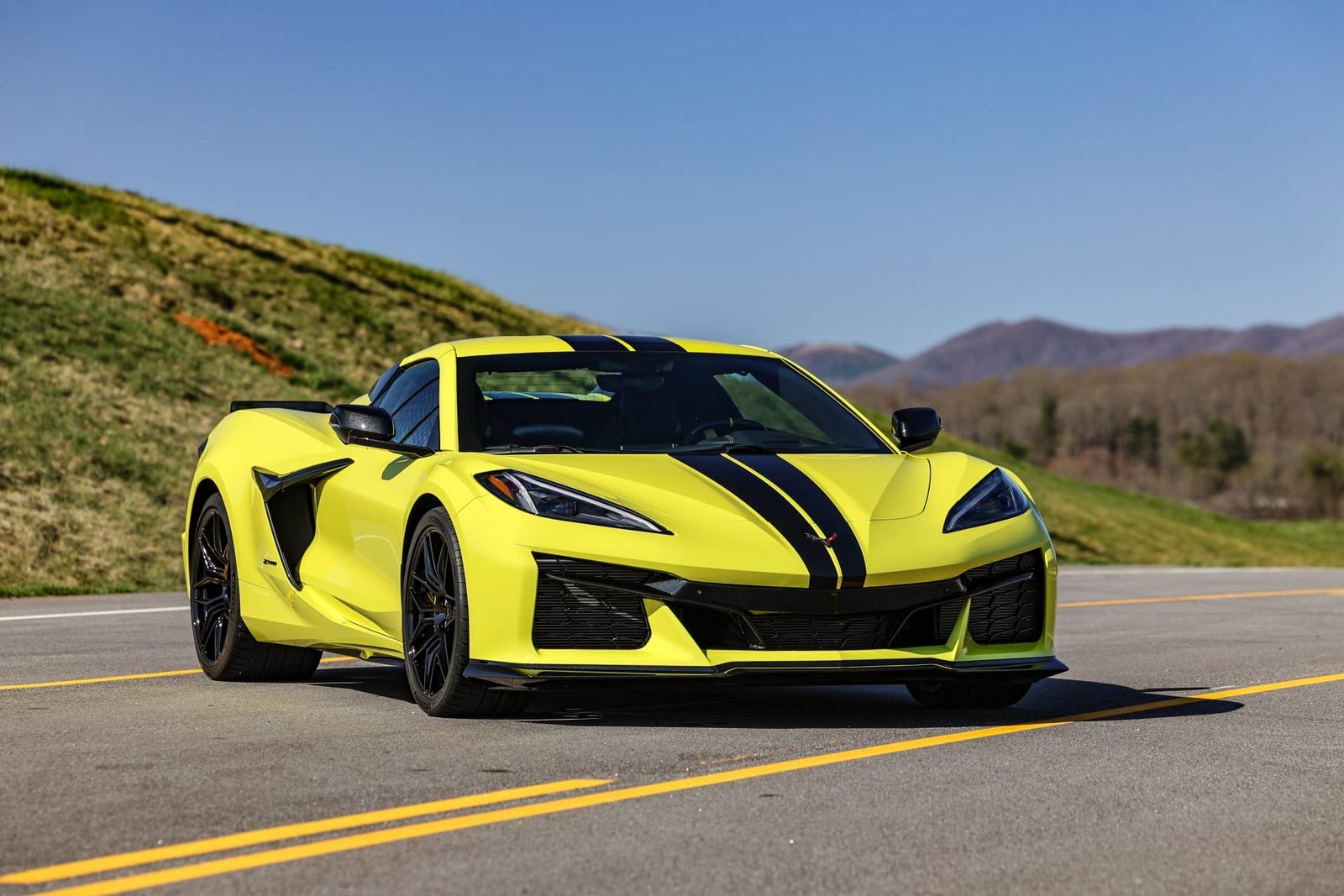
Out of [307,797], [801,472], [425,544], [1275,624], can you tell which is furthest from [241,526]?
[1275,624]

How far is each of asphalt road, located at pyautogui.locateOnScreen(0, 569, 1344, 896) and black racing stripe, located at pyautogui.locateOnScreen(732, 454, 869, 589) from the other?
0.61m

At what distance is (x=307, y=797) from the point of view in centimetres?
500

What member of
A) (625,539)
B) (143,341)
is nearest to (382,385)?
(625,539)

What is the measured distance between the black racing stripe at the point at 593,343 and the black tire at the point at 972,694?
81.1 inches

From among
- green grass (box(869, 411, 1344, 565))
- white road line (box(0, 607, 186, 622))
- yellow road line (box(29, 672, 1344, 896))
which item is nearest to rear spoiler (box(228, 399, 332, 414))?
yellow road line (box(29, 672, 1344, 896))

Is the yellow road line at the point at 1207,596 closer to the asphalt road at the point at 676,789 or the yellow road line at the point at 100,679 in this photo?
the asphalt road at the point at 676,789

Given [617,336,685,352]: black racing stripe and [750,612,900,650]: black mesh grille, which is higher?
[617,336,685,352]: black racing stripe

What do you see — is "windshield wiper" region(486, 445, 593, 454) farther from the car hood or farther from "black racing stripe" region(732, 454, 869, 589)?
"black racing stripe" region(732, 454, 869, 589)

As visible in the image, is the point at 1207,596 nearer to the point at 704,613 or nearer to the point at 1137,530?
the point at 704,613

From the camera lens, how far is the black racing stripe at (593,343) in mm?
7871

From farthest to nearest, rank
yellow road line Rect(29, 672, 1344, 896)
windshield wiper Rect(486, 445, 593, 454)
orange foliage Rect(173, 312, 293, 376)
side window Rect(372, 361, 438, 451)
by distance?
orange foliage Rect(173, 312, 293, 376) < side window Rect(372, 361, 438, 451) < windshield wiper Rect(486, 445, 593, 454) < yellow road line Rect(29, 672, 1344, 896)

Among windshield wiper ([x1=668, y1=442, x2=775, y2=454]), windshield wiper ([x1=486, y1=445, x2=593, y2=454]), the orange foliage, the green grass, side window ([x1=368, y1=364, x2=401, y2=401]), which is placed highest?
the orange foliage

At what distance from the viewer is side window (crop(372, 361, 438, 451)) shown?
295 inches

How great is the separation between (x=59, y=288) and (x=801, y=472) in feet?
111
